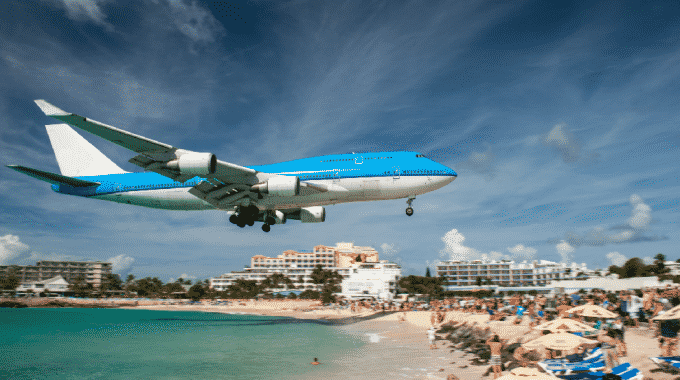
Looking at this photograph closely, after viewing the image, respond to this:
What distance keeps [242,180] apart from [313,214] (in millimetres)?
10691

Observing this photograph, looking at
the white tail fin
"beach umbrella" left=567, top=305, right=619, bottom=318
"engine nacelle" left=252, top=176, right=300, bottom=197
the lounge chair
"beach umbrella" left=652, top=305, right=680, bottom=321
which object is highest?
the white tail fin

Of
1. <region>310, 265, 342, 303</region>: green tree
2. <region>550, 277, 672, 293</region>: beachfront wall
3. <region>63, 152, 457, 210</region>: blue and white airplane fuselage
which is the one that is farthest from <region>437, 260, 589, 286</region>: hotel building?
<region>63, 152, 457, 210</region>: blue and white airplane fuselage

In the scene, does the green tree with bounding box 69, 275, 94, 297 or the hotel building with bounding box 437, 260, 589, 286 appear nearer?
the hotel building with bounding box 437, 260, 589, 286

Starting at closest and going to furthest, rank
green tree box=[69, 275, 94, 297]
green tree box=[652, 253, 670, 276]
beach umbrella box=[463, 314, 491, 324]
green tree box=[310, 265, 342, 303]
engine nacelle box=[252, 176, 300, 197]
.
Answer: engine nacelle box=[252, 176, 300, 197] < beach umbrella box=[463, 314, 491, 324] < green tree box=[652, 253, 670, 276] < green tree box=[310, 265, 342, 303] < green tree box=[69, 275, 94, 297]

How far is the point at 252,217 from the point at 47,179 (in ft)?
52.9

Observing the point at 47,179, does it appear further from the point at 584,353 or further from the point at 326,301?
the point at 326,301

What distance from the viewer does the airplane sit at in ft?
86.5

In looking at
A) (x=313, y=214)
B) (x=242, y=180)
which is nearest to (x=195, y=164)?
(x=242, y=180)

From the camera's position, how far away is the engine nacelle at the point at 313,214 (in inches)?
1540

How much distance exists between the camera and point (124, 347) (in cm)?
5134

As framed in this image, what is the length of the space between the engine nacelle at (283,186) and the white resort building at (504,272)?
153m

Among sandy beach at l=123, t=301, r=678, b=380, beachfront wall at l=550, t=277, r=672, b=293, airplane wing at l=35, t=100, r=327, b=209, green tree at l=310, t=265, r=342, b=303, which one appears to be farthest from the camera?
green tree at l=310, t=265, r=342, b=303

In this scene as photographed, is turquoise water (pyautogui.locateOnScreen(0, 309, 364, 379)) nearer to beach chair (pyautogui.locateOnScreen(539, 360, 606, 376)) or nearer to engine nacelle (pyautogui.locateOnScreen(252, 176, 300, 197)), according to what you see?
engine nacelle (pyautogui.locateOnScreen(252, 176, 300, 197))

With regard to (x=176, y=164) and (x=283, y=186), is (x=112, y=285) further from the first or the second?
(x=283, y=186)
